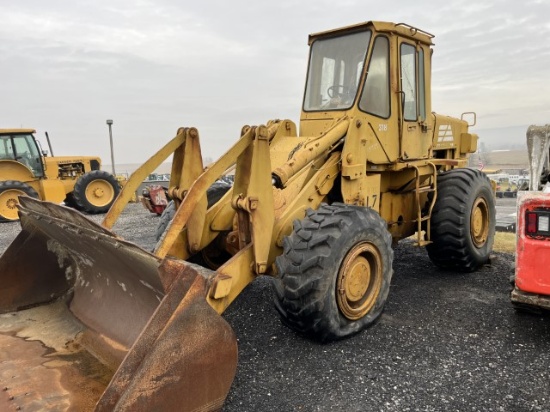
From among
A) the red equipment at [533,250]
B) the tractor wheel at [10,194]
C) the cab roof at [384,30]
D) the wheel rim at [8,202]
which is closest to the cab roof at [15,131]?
the tractor wheel at [10,194]

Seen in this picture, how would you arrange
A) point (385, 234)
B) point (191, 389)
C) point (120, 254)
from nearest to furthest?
1. point (191, 389)
2. point (120, 254)
3. point (385, 234)

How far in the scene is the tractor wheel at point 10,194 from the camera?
12.7 metres

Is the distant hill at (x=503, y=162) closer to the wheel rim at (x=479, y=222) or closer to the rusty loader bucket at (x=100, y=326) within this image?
the wheel rim at (x=479, y=222)

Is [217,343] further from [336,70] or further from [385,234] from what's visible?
[336,70]

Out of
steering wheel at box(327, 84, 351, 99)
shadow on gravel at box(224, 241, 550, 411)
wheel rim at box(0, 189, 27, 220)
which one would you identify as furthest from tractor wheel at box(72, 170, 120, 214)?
steering wheel at box(327, 84, 351, 99)

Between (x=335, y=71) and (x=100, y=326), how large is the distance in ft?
11.5

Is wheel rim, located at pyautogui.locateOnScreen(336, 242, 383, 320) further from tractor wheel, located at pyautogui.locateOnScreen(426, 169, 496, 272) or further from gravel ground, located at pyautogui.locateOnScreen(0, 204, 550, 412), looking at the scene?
tractor wheel, located at pyautogui.locateOnScreen(426, 169, 496, 272)

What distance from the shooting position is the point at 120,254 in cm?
314

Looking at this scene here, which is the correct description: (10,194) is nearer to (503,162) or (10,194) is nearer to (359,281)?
(359,281)

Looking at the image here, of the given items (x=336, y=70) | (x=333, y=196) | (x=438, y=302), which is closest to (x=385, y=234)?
(x=333, y=196)

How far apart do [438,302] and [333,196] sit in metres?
1.56

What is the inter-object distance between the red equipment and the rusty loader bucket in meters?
2.21

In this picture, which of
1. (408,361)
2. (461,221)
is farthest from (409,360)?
(461,221)

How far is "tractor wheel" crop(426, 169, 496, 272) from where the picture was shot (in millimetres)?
5395
